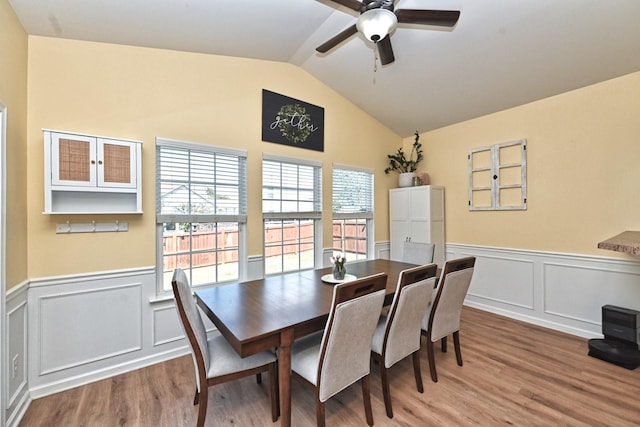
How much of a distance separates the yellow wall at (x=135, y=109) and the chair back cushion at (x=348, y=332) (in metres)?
1.80

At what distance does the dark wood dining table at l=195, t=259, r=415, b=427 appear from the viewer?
1.47 metres

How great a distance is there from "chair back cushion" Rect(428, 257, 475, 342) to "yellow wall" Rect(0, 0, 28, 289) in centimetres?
300

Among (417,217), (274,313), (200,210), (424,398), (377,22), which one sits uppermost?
(377,22)

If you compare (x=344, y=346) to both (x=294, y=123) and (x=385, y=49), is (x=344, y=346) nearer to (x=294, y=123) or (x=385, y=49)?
(x=385, y=49)

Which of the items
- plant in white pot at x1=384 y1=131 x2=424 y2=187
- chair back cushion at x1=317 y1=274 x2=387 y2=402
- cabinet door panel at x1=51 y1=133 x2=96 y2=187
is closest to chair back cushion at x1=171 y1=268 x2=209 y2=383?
chair back cushion at x1=317 y1=274 x2=387 y2=402

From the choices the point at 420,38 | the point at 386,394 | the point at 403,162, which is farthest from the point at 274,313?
the point at 403,162

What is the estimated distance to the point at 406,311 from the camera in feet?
→ 6.09

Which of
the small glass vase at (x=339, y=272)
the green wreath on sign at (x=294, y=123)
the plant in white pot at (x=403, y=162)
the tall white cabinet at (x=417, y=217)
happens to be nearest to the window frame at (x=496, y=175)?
the tall white cabinet at (x=417, y=217)

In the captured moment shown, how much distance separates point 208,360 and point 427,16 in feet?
8.78

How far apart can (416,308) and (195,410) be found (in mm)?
1723

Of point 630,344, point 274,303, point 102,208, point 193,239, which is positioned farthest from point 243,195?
point 630,344

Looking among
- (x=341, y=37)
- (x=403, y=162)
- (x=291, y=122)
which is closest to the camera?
(x=341, y=37)

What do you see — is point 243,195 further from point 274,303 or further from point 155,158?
point 274,303

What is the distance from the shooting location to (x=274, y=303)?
1.89 m
